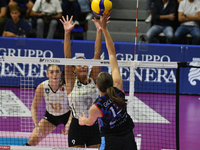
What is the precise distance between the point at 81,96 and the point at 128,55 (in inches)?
214

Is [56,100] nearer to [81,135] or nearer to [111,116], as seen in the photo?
[81,135]

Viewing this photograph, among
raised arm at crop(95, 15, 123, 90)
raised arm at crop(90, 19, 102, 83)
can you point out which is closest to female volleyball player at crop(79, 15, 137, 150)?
raised arm at crop(95, 15, 123, 90)

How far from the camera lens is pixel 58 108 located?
Result: 5.76 metres

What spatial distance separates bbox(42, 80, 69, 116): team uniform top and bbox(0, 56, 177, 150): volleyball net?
0.33 meters

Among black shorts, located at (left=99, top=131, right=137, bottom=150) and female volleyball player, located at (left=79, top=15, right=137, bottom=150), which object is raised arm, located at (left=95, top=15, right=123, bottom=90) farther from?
black shorts, located at (left=99, top=131, right=137, bottom=150)

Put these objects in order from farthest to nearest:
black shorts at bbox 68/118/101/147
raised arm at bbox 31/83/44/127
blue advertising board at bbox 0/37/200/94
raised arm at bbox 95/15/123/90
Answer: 1. blue advertising board at bbox 0/37/200/94
2. raised arm at bbox 31/83/44/127
3. black shorts at bbox 68/118/101/147
4. raised arm at bbox 95/15/123/90

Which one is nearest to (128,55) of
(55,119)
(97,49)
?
(55,119)

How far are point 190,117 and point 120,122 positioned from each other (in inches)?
195

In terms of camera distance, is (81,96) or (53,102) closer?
(81,96)

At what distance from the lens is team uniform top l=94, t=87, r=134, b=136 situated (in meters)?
3.83

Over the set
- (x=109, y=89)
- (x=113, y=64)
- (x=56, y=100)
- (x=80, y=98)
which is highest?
(x=113, y=64)

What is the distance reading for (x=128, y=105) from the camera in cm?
554

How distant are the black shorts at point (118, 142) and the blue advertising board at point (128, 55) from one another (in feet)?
20.2

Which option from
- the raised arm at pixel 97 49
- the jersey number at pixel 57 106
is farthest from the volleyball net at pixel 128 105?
the jersey number at pixel 57 106
